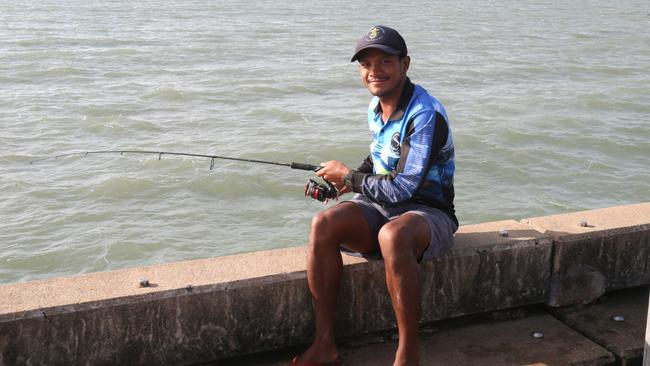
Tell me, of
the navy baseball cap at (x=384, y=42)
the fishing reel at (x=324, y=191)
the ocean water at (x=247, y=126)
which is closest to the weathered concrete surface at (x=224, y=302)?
the fishing reel at (x=324, y=191)

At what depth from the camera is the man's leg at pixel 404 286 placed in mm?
3430

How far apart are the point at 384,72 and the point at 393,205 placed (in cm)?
59

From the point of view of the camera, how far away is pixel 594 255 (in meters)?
4.16

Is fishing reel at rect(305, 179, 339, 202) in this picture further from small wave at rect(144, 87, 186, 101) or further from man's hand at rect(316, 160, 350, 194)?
small wave at rect(144, 87, 186, 101)

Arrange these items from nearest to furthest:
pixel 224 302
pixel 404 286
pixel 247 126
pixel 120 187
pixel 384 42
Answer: pixel 404 286 → pixel 224 302 → pixel 384 42 → pixel 120 187 → pixel 247 126

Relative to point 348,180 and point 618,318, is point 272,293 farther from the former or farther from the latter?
point 618,318

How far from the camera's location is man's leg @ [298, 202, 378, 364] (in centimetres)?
360

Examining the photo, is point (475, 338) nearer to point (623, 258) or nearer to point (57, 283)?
point (623, 258)

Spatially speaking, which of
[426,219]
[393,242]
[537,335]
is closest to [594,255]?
[537,335]

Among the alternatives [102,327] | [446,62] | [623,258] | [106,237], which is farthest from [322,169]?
[446,62]

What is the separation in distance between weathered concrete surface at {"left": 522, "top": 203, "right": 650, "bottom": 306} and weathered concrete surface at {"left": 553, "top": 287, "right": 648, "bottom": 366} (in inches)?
2.4

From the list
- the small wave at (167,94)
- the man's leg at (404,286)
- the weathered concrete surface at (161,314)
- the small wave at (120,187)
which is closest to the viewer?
the weathered concrete surface at (161,314)

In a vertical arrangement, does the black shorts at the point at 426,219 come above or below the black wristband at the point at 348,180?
below

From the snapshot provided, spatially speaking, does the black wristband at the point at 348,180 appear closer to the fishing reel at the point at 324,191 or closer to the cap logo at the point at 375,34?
the fishing reel at the point at 324,191
